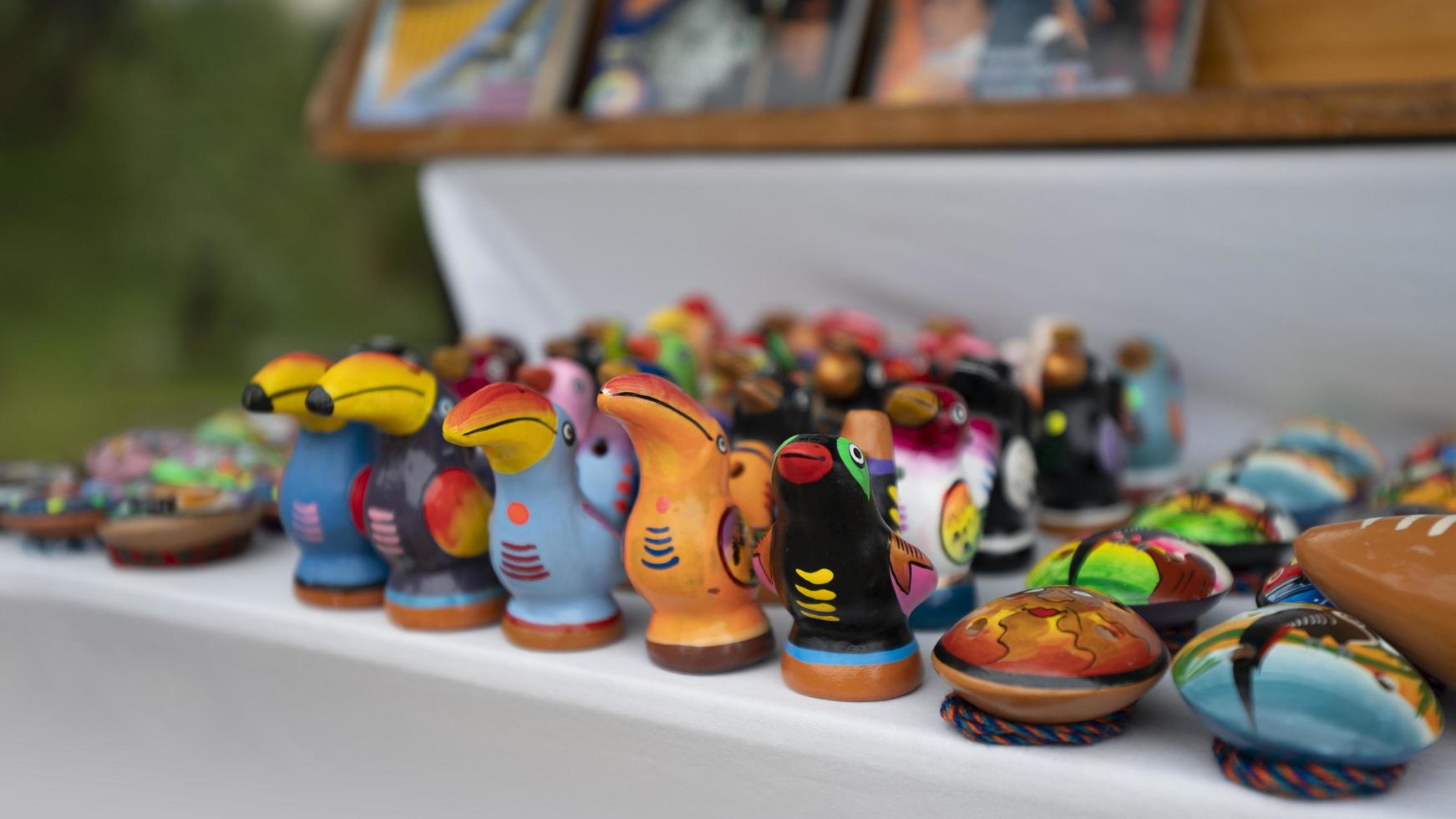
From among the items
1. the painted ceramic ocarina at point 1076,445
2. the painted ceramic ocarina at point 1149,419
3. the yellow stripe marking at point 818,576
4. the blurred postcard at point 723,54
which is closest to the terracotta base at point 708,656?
the yellow stripe marking at point 818,576

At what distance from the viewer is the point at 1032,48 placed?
1.53m

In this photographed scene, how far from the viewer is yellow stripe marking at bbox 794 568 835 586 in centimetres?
83

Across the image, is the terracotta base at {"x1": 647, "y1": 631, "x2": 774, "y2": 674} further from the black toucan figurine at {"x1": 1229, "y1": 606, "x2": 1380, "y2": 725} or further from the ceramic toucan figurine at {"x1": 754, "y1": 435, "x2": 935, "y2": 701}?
the black toucan figurine at {"x1": 1229, "y1": 606, "x2": 1380, "y2": 725}

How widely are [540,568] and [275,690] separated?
336 mm

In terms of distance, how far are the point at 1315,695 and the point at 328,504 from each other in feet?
2.65

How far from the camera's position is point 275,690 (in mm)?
→ 1090

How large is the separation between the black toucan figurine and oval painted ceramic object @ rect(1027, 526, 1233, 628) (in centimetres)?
15

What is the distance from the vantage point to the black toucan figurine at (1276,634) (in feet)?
2.27

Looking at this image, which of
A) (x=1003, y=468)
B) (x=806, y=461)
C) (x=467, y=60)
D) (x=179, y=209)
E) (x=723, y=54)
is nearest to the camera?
(x=806, y=461)

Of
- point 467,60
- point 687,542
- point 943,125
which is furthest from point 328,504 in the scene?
point 467,60

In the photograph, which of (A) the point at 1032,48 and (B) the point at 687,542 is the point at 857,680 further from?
(A) the point at 1032,48

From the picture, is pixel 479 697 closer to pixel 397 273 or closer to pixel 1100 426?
pixel 1100 426

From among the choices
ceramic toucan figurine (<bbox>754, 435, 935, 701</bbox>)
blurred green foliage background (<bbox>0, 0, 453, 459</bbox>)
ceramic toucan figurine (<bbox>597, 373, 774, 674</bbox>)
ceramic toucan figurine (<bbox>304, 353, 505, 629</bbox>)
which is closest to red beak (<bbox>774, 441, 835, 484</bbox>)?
ceramic toucan figurine (<bbox>754, 435, 935, 701</bbox>)

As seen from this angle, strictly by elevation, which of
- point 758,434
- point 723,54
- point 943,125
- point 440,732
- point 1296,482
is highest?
point 723,54
